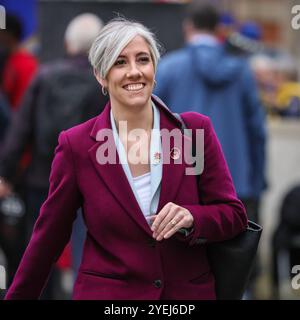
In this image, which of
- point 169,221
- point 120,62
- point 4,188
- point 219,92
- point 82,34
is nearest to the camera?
point 169,221

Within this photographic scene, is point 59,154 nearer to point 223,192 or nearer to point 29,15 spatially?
point 223,192

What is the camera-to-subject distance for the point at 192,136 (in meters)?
3.81

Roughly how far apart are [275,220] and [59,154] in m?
6.24

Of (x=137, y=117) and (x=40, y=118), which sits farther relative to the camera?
(x=40, y=118)

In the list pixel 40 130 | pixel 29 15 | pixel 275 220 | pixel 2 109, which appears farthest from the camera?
pixel 275 220

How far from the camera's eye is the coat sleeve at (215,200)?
3744mm

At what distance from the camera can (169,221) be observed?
142 inches

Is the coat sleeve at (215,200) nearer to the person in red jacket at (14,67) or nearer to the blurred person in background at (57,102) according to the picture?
the blurred person in background at (57,102)

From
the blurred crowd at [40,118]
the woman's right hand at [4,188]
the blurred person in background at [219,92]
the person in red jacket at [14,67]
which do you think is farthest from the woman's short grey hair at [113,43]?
the person in red jacket at [14,67]

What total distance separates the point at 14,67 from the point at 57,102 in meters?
1.83

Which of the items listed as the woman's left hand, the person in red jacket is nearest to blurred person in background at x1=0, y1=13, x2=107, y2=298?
the person in red jacket

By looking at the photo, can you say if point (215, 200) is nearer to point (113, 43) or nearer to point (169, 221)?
point (169, 221)

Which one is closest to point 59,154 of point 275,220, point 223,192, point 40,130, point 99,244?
point 99,244

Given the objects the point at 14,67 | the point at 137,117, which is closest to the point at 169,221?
the point at 137,117
